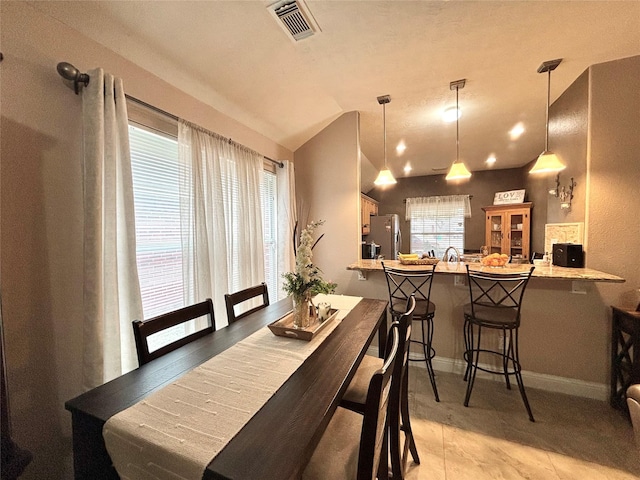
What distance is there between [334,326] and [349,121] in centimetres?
229

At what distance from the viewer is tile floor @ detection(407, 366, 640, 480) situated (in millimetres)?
1452

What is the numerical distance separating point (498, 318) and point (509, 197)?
12.3ft

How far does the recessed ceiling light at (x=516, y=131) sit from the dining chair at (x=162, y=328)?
12.7 ft

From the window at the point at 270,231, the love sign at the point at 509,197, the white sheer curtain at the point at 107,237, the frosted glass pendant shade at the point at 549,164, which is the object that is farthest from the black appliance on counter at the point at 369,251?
the white sheer curtain at the point at 107,237

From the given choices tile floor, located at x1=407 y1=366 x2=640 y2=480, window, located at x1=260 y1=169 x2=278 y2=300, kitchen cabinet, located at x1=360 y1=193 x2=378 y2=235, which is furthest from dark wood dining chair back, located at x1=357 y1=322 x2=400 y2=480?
kitchen cabinet, located at x1=360 y1=193 x2=378 y2=235

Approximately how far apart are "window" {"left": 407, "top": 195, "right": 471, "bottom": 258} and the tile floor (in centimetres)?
360

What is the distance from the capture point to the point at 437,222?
5523mm

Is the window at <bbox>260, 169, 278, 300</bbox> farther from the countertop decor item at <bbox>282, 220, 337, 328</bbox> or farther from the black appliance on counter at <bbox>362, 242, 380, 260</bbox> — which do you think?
the black appliance on counter at <bbox>362, 242, 380, 260</bbox>

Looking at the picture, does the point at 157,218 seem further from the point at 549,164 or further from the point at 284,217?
the point at 549,164

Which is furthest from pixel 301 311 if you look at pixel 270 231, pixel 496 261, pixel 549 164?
pixel 549 164

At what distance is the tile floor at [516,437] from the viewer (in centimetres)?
145

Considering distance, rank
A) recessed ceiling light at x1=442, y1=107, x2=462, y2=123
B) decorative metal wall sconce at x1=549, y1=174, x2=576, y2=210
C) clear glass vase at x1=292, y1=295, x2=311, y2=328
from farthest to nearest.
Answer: recessed ceiling light at x1=442, y1=107, x2=462, y2=123, decorative metal wall sconce at x1=549, y1=174, x2=576, y2=210, clear glass vase at x1=292, y1=295, x2=311, y2=328

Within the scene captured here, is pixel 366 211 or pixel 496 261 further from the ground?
pixel 366 211

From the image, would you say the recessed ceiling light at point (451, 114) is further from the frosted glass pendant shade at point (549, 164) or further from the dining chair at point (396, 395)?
the dining chair at point (396, 395)
